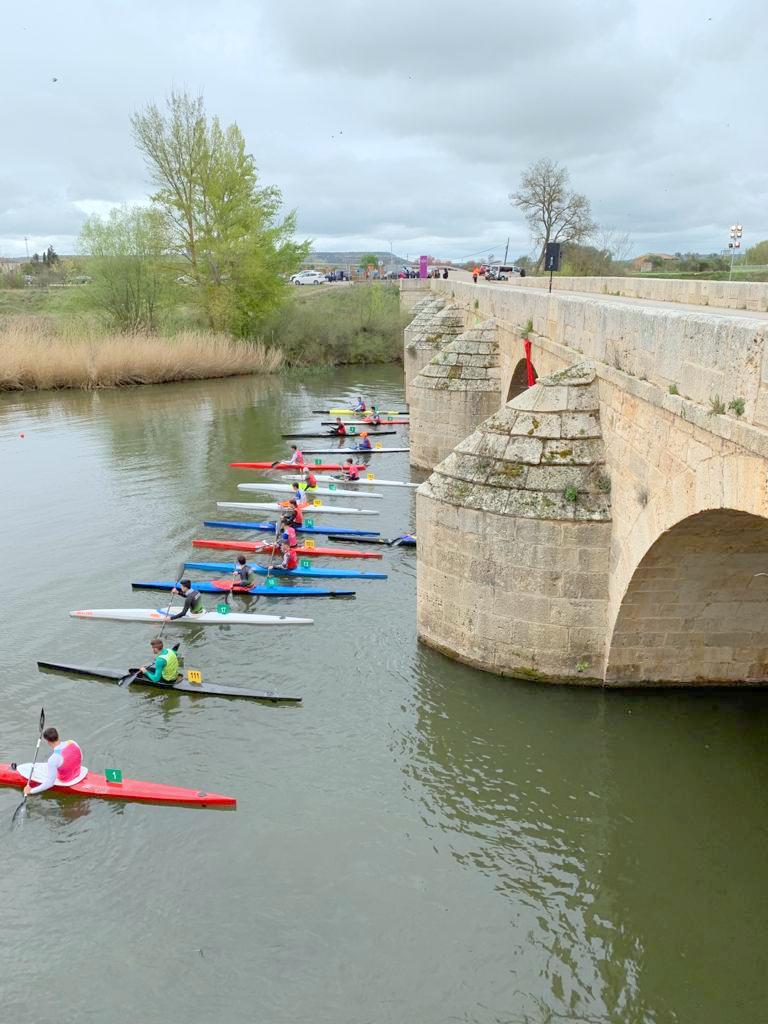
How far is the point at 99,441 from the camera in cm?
2495

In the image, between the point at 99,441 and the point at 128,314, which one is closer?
the point at 99,441

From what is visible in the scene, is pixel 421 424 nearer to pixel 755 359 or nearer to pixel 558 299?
pixel 558 299

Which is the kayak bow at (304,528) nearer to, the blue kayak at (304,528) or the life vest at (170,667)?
the blue kayak at (304,528)

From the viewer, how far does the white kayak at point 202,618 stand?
12.3 metres

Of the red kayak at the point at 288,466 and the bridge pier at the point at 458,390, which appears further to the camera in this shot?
the red kayak at the point at 288,466

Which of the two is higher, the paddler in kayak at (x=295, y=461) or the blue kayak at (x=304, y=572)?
the paddler in kayak at (x=295, y=461)

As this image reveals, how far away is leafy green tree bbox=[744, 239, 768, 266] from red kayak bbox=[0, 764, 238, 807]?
34012 mm

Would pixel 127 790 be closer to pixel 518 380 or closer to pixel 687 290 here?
pixel 518 380

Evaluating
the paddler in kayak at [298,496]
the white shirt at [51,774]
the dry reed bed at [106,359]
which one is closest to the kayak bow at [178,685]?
the white shirt at [51,774]

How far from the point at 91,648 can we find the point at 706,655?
8605mm

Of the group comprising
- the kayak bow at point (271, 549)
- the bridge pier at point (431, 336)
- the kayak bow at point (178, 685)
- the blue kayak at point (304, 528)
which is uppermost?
the bridge pier at point (431, 336)

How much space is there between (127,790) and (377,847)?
2772 millimetres

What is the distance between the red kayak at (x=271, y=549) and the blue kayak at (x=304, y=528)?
807 millimetres

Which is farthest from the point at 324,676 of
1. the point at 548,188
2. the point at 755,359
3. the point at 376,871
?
the point at 548,188
